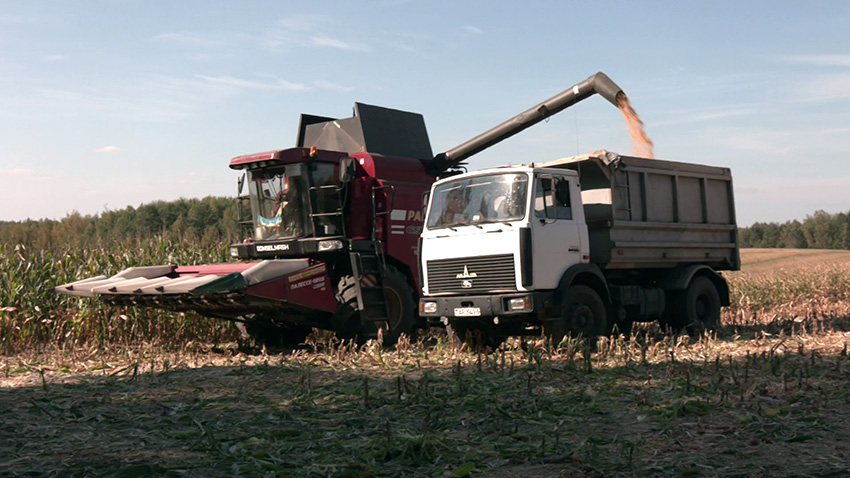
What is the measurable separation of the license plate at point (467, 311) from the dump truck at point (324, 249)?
5.02 ft

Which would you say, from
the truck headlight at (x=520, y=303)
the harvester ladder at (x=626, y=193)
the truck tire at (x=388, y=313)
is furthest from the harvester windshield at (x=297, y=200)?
the harvester ladder at (x=626, y=193)

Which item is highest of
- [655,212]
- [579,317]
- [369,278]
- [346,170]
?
[346,170]

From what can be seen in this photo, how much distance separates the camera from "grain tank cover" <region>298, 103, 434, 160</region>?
1489 centimetres

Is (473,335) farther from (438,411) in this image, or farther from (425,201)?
(438,411)

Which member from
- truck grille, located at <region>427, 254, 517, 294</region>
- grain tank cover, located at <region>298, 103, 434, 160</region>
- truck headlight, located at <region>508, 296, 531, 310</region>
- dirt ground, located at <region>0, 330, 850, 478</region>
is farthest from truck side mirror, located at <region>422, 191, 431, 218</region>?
grain tank cover, located at <region>298, 103, 434, 160</region>

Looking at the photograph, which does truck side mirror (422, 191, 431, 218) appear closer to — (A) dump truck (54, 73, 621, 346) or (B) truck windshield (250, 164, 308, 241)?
(A) dump truck (54, 73, 621, 346)

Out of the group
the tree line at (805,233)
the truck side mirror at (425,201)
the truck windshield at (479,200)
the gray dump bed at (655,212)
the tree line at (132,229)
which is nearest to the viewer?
the truck windshield at (479,200)

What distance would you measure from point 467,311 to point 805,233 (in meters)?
63.9

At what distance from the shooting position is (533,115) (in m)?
15.2

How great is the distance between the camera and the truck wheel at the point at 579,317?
10922 millimetres

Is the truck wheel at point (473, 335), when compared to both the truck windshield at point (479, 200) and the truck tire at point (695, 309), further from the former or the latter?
the truck tire at point (695, 309)

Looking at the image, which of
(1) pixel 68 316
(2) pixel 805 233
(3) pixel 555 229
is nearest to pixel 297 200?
(1) pixel 68 316

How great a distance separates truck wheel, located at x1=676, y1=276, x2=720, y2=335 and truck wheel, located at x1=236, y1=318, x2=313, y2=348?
635cm

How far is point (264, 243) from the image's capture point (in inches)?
540
